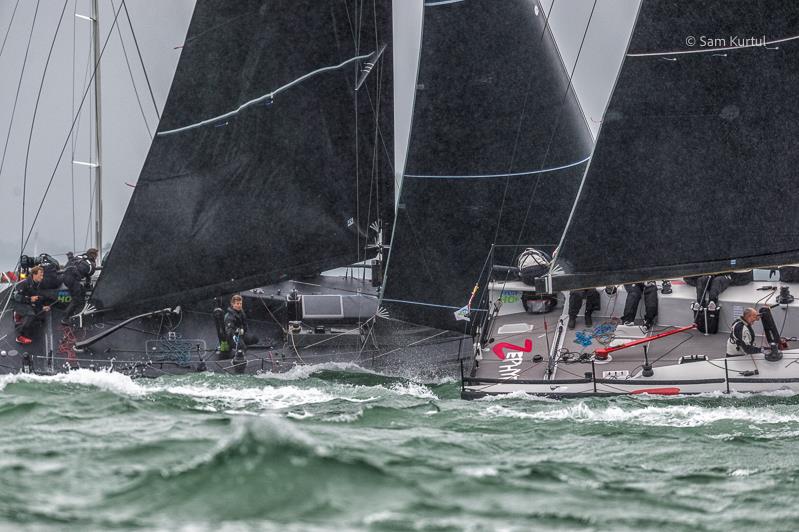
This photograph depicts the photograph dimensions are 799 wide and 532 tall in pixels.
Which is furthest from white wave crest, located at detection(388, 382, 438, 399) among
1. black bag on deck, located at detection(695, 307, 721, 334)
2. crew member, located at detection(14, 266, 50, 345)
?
crew member, located at detection(14, 266, 50, 345)

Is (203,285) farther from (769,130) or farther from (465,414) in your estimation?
(769,130)

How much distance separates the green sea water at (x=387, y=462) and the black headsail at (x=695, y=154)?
4.82ft

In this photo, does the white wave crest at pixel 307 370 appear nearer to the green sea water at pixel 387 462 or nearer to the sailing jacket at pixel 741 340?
the green sea water at pixel 387 462

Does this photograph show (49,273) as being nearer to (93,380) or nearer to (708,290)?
(93,380)

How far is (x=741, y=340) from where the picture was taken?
42.2 ft

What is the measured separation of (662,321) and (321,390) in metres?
4.12

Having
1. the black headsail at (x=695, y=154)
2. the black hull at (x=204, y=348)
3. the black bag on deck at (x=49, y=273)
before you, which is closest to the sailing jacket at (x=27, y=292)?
the black bag on deck at (x=49, y=273)

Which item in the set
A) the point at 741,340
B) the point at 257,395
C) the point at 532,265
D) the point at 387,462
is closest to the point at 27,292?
the point at 257,395

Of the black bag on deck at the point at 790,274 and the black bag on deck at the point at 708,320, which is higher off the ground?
the black bag on deck at the point at 790,274

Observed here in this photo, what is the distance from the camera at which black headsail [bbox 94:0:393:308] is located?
15297 millimetres

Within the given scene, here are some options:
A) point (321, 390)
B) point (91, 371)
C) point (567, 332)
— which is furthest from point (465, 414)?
point (91, 371)

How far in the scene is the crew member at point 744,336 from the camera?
1277 cm

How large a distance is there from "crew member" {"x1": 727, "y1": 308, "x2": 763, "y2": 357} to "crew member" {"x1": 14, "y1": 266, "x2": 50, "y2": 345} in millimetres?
8144

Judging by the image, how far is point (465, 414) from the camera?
38.1 feet
